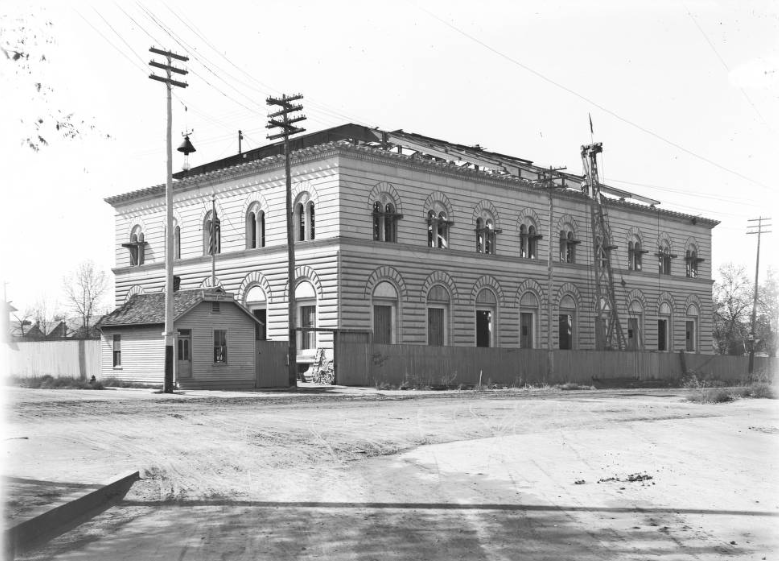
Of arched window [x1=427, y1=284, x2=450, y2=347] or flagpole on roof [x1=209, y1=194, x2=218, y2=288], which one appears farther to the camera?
flagpole on roof [x1=209, y1=194, x2=218, y2=288]

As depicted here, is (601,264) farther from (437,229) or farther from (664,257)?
(437,229)

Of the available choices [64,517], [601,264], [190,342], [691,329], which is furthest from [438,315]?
[64,517]

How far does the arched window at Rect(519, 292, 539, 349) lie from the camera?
50.8m

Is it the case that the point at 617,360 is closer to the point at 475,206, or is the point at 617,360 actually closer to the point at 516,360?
the point at 516,360

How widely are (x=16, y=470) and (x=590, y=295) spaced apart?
160 feet

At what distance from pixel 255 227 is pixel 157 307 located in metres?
12.2

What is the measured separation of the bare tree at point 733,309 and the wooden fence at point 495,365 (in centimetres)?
4387

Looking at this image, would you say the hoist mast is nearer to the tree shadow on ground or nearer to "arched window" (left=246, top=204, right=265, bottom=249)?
"arched window" (left=246, top=204, right=265, bottom=249)

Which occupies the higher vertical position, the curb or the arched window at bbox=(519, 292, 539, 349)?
the arched window at bbox=(519, 292, 539, 349)

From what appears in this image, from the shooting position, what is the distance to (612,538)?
7676mm

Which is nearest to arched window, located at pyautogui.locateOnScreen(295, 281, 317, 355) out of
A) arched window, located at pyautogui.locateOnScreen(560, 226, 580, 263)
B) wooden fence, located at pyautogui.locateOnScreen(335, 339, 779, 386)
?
wooden fence, located at pyautogui.locateOnScreen(335, 339, 779, 386)

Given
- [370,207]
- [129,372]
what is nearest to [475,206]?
[370,207]

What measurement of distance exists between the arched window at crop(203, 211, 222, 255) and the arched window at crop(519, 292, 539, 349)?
18301 millimetres

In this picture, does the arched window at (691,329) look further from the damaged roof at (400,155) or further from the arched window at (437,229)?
the arched window at (437,229)
